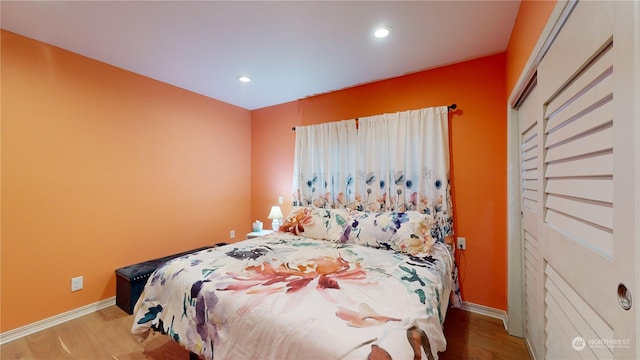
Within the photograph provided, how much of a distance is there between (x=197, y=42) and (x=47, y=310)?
276 centimetres

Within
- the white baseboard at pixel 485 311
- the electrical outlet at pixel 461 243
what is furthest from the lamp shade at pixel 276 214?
the white baseboard at pixel 485 311

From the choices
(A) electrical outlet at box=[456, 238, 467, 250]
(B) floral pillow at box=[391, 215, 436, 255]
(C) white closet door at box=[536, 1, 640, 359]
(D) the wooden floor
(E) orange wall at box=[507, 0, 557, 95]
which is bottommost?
(D) the wooden floor

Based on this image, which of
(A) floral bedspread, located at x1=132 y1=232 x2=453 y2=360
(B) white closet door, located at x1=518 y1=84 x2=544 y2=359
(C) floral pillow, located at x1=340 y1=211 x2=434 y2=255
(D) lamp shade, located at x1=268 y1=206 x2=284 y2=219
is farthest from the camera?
(D) lamp shade, located at x1=268 y1=206 x2=284 y2=219

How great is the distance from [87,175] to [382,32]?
312 centimetres

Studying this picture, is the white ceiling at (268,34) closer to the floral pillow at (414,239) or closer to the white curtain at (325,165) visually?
the white curtain at (325,165)

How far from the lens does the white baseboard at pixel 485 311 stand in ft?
7.35

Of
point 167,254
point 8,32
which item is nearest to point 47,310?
point 167,254

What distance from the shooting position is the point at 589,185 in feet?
2.62

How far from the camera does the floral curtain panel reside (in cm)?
253

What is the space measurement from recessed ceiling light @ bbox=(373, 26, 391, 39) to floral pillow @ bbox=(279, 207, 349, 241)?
5.69ft

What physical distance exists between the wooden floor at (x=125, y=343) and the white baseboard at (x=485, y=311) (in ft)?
0.20

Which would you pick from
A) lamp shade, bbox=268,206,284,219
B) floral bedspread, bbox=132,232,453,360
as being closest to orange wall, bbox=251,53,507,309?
floral bedspread, bbox=132,232,453,360

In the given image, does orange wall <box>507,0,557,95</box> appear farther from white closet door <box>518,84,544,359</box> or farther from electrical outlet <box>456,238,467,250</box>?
electrical outlet <box>456,238,467,250</box>

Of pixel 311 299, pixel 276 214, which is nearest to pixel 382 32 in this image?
pixel 311 299
